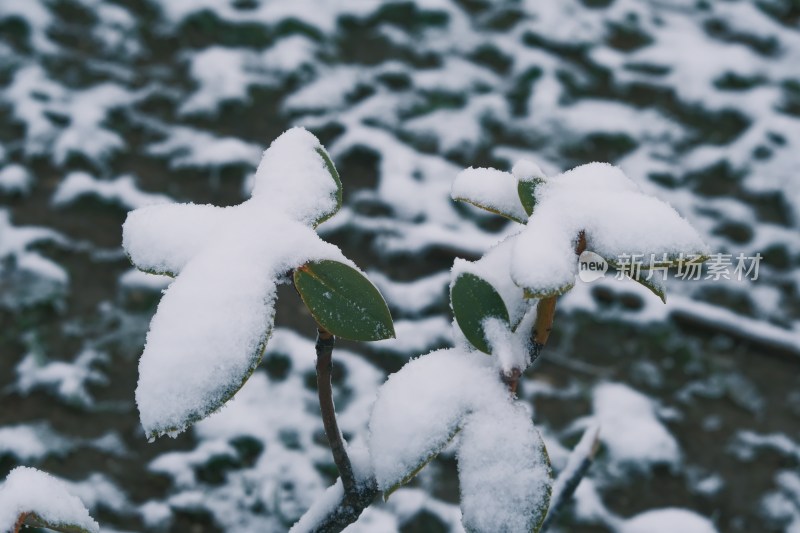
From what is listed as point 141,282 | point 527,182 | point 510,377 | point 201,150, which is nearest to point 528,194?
point 527,182

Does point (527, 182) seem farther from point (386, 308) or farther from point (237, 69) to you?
point (237, 69)

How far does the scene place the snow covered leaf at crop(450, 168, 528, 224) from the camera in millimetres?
531

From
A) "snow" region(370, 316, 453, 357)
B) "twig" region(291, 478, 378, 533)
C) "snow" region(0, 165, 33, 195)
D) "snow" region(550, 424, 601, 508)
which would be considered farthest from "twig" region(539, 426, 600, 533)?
"snow" region(0, 165, 33, 195)

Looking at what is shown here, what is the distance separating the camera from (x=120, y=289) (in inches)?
71.2

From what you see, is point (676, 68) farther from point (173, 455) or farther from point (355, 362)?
point (173, 455)

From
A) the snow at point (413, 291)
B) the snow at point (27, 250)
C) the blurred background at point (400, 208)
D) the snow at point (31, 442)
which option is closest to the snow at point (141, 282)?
the blurred background at point (400, 208)

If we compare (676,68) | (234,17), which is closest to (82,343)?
(234,17)

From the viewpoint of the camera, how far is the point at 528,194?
513mm

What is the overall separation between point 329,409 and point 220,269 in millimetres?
177

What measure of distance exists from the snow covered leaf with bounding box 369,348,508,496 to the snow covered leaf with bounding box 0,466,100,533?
22 centimetres

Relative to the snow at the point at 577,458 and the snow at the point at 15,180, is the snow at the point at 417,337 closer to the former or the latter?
the snow at the point at 577,458

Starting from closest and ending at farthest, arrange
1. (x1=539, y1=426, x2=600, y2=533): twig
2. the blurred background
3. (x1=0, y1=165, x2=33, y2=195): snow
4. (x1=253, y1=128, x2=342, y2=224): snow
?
(x1=253, y1=128, x2=342, y2=224): snow
(x1=539, y1=426, x2=600, y2=533): twig
the blurred background
(x1=0, y1=165, x2=33, y2=195): snow

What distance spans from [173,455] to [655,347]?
117 cm

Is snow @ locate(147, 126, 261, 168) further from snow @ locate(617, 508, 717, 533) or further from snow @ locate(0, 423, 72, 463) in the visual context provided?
snow @ locate(617, 508, 717, 533)
